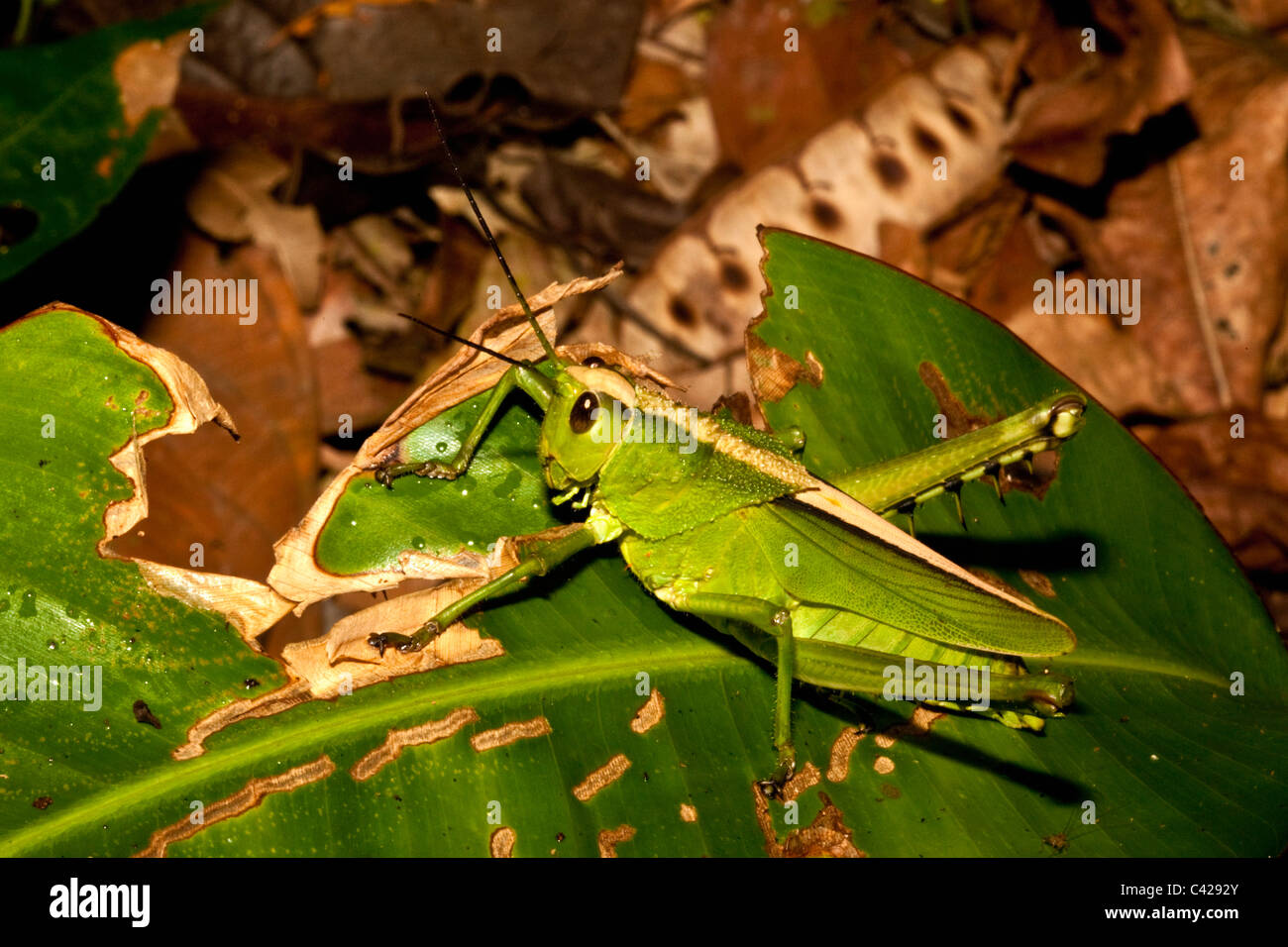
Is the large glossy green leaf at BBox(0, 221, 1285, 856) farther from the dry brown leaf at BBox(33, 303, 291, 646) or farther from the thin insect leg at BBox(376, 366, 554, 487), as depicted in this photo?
the dry brown leaf at BBox(33, 303, 291, 646)

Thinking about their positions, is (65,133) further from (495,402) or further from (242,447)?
(495,402)

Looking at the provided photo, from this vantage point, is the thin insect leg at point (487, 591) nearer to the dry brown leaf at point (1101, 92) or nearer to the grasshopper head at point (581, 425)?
the grasshopper head at point (581, 425)

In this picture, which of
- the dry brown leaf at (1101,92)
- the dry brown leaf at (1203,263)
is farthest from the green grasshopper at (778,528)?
the dry brown leaf at (1101,92)

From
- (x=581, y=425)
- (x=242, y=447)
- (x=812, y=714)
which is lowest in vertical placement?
(x=812, y=714)

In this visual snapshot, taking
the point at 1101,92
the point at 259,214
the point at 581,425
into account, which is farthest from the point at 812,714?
the point at 1101,92

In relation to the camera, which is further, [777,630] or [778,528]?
[778,528]

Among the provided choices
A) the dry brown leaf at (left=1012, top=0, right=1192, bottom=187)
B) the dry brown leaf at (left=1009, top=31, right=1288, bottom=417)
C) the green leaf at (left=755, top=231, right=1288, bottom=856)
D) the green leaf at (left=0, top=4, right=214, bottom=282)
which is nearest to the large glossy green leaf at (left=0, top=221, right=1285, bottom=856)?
the green leaf at (left=755, top=231, right=1288, bottom=856)

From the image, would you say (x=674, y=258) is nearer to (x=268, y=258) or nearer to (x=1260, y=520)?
(x=268, y=258)
